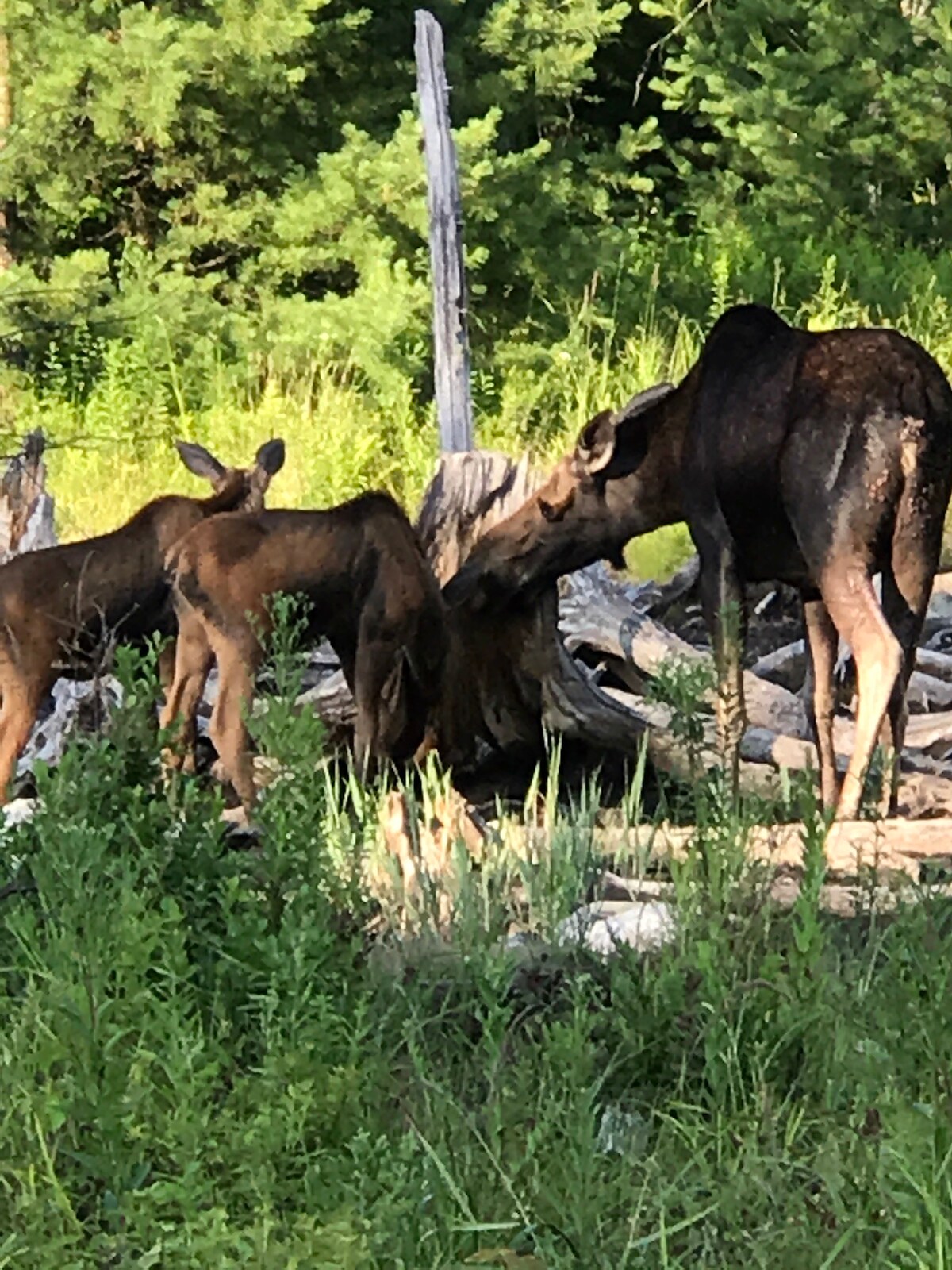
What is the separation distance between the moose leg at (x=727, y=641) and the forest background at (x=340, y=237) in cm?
535

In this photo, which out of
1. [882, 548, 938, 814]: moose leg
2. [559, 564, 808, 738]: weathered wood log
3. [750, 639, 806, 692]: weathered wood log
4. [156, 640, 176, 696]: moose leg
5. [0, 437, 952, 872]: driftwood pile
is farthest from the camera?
[750, 639, 806, 692]: weathered wood log

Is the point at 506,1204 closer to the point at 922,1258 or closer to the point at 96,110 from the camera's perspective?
the point at 922,1258

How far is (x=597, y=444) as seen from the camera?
320 inches

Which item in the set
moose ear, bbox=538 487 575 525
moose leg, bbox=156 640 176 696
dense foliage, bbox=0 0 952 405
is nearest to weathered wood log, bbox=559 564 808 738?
moose ear, bbox=538 487 575 525

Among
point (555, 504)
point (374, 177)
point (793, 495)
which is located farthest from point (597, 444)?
point (374, 177)

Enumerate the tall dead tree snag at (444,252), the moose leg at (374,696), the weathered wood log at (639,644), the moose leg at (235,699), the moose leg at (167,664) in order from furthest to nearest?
1. the tall dead tree snag at (444,252)
2. the weathered wood log at (639,644)
3. the moose leg at (167,664)
4. the moose leg at (374,696)
5. the moose leg at (235,699)

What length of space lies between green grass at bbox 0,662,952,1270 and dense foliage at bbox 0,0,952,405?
8.86 metres

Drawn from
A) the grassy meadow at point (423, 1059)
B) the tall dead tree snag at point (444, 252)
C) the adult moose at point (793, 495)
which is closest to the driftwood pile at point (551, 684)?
the adult moose at point (793, 495)

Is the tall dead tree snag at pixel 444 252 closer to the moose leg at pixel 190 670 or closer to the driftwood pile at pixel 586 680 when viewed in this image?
the driftwood pile at pixel 586 680

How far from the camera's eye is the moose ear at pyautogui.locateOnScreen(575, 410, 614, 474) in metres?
8.10

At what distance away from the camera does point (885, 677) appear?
7.33m

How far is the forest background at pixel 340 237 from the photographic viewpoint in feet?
48.4

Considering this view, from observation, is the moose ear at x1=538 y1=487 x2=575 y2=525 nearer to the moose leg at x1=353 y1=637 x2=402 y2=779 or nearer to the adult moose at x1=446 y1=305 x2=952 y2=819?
the adult moose at x1=446 y1=305 x2=952 y2=819

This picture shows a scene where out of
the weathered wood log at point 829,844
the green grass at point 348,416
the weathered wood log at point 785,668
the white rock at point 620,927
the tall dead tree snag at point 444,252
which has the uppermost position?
the tall dead tree snag at point 444,252
